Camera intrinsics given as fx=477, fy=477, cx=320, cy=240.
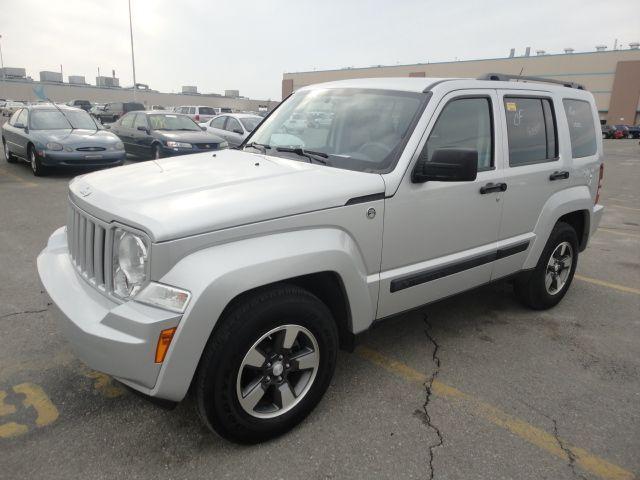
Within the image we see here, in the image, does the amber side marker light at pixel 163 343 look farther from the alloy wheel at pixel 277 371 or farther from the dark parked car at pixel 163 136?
the dark parked car at pixel 163 136

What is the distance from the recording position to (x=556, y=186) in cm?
398

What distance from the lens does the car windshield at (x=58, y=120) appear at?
35.9 ft

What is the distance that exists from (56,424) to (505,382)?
2737 mm

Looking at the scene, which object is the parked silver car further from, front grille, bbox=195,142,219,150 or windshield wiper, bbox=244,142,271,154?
windshield wiper, bbox=244,142,271,154

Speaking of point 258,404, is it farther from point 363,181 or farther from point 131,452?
point 363,181

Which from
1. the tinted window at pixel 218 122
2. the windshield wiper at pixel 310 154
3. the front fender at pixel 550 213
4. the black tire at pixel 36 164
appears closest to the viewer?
the windshield wiper at pixel 310 154

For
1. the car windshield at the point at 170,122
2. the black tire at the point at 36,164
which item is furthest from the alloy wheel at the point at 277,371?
the car windshield at the point at 170,122

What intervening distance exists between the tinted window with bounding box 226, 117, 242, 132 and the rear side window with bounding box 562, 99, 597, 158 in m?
11.1

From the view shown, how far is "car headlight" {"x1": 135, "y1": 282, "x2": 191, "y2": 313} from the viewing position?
81.0 inches

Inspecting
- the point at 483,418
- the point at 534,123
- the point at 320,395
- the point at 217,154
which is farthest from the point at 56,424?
the point at 534,123

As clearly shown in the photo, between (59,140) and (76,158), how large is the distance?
52cm

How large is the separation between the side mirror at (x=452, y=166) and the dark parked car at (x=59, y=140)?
9.49 meters

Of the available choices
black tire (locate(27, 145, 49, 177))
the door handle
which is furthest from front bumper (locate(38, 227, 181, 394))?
black tire (locate(27, 145, 49, 177))

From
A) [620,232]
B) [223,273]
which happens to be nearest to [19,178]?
[223,273]
